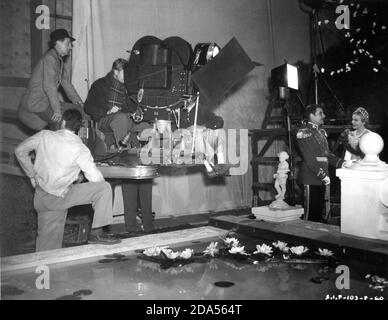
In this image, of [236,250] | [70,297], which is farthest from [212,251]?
[70,297]

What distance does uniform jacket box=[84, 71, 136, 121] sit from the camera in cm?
524

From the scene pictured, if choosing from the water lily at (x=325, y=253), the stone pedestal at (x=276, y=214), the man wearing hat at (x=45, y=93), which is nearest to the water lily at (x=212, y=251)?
the water lily at (x=325, y=253)

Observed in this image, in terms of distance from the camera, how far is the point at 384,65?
8383 mm

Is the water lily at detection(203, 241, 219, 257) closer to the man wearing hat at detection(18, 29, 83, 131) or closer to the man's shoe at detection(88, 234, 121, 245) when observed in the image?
the man's shoe at detection(88, 234, 121, 245)

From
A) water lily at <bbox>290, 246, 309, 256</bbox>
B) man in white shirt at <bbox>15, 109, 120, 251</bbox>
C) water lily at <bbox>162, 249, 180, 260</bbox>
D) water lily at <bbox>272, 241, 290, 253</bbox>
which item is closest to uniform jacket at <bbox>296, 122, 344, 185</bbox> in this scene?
water lily at <bbox>272, 241, 290, 253</bbox>

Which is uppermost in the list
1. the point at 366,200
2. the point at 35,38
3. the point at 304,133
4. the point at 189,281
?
the point at 35,38

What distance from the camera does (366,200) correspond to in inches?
131

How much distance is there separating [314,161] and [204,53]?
2.15 metres

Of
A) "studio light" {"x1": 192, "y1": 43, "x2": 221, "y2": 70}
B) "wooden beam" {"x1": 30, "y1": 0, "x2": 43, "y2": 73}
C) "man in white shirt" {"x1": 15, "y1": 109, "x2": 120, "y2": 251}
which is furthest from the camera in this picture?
"wooden beam" {"x1": 30, "y1": 0, "x2": 43, "y2": 73}

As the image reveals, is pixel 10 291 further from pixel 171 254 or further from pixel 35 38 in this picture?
A: pixel 35 38

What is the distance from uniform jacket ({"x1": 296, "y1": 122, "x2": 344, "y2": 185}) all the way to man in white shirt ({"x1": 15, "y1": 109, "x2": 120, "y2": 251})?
2.92 metres

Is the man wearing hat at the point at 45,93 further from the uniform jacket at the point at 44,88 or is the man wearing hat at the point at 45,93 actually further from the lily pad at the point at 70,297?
the lily pad at the point at 70,297

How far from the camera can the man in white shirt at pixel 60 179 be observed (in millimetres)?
4035
